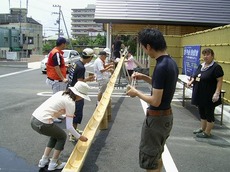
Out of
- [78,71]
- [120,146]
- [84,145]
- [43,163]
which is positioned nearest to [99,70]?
[78,71]

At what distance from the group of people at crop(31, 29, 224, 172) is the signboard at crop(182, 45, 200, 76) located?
4.72 metres

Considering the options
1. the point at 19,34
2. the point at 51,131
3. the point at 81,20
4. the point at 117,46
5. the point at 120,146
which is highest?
the point at 81,20

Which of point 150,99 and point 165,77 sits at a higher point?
point 165,77

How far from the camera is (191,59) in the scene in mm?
11930

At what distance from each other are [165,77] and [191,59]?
942cm

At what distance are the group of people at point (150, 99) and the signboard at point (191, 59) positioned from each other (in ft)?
15.5

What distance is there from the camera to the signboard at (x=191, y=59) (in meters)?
11.1

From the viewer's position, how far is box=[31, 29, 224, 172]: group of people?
298 cm

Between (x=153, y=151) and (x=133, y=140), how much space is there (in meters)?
2.65

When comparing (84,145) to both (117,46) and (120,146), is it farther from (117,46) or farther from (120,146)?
(117,46)

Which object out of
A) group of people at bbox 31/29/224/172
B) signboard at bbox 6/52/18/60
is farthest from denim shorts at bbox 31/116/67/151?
signboard at bbox 6/52/18/60

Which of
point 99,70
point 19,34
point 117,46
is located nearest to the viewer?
point 99,70

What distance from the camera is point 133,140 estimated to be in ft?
19.0

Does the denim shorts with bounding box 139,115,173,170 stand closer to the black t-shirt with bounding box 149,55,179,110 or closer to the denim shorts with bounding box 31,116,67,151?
the black t-shirt with bounding box 149,55,179,110
